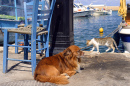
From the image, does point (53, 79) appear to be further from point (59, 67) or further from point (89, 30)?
point (89, 30)

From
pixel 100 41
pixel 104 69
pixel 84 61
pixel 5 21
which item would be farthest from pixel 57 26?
pixel 5 21

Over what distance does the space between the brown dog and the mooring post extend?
1145 millimetres

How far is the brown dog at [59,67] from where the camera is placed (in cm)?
310

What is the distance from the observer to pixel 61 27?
4.71m

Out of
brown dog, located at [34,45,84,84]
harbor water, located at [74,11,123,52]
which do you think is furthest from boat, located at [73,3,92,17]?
brown dog, located at [34,45,84,84]

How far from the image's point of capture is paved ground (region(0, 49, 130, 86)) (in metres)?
3.19

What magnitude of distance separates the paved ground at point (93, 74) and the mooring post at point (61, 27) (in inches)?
28.2

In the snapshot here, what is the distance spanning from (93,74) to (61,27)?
1.63 metres

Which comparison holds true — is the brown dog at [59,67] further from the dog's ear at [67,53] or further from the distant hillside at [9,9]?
the distant hillside at [9,9]

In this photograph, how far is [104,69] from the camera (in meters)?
3.96

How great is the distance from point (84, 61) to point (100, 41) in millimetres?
3107

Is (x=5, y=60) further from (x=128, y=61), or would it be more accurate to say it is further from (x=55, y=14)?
(x=128, y=61)

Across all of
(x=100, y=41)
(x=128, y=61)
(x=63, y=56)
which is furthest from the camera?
(x=100, y=41)

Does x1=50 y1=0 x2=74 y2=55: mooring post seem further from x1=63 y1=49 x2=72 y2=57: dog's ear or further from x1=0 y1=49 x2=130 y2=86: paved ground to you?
x1=63 y1=49 x2=72 y2=57: dog's ear
